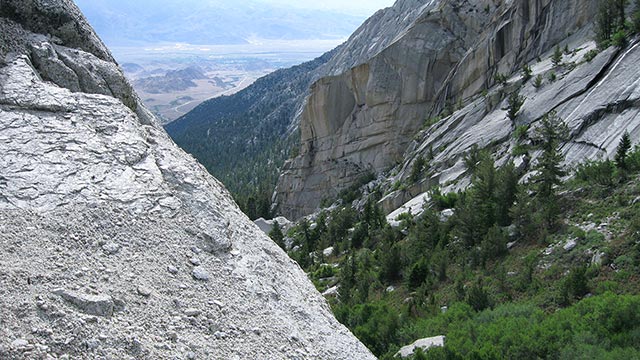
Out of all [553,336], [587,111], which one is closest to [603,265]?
[553,336]

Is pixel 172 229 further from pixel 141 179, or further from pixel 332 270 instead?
pixel 332 270

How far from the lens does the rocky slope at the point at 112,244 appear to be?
19.6 feet

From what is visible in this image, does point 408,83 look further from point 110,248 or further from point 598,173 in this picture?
point 110,248

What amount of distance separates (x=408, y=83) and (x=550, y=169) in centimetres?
3199

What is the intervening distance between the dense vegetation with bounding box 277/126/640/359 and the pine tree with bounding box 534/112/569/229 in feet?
0.17

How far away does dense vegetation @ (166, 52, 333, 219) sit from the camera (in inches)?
4067

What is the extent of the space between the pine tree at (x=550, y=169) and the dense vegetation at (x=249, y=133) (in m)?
48.6

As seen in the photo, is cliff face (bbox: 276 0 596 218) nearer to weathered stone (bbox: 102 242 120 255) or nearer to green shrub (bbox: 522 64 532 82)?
green shrub (bbox: 522 64 532 82)

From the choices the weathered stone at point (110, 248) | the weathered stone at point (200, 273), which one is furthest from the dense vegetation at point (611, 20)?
the weathered stone at point (110, 248)

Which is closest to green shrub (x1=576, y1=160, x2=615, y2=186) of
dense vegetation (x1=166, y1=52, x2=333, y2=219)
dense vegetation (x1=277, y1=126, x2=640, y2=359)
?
dense vegetation (x1=277, y1=126, x2=640, y2=359)

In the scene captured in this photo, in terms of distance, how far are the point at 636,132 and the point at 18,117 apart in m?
21.2

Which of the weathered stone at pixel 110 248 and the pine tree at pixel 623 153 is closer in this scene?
the weathered stone at pixel 110 248

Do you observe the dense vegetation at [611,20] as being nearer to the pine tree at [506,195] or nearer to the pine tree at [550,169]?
the pine tree at [550,169]

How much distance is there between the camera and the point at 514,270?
709 inches
